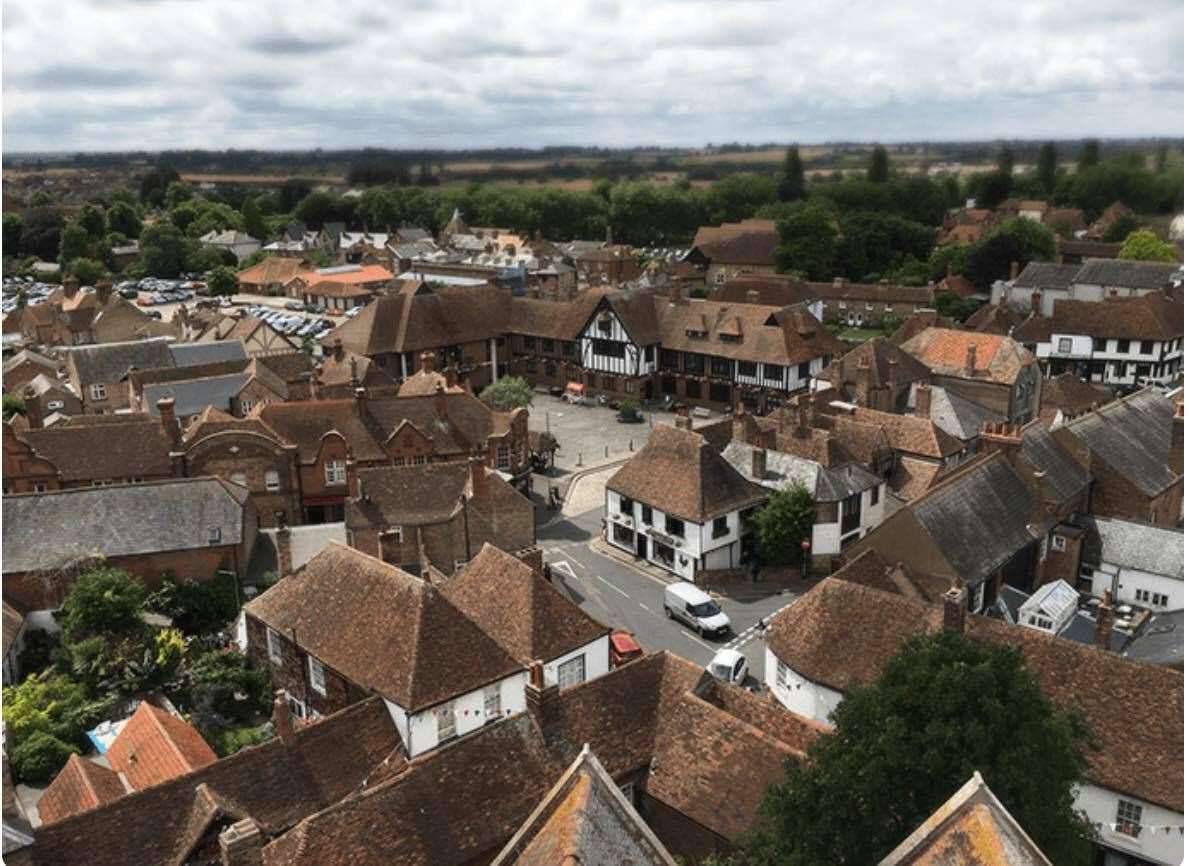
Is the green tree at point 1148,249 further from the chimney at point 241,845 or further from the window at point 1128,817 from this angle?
the chimney at point 241,845

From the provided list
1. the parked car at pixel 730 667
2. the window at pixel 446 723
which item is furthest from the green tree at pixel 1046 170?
the window at pixel 446 723

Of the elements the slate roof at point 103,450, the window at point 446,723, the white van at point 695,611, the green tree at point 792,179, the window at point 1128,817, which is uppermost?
the green tree at point 792,179

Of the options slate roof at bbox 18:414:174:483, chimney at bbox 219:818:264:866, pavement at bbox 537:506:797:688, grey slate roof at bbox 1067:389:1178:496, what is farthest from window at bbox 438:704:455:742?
→ grey slate roof at bbox 1067:389:1178:496

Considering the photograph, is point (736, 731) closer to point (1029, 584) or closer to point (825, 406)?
point (1029, 584)

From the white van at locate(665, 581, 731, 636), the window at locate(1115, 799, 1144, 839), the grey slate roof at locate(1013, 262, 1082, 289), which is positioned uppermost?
the grey slate roof at locate(1013, 262, 1082, 289)

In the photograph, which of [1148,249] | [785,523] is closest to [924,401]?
[785,523]

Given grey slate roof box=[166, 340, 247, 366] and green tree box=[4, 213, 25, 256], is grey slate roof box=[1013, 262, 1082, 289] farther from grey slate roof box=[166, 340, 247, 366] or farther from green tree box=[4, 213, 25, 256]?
green tree box=[4, 213, 25, 256]

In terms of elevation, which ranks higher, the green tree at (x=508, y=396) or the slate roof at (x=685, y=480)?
the slate roof at (x=685, y=480)

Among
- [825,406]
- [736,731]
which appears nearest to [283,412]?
[825,406]

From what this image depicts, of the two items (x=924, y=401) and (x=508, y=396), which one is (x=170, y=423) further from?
(x=924, y=401)
